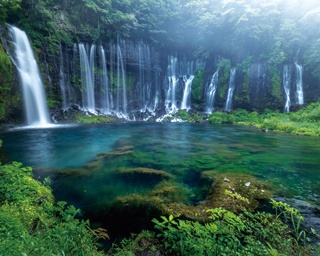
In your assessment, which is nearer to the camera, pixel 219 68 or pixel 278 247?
pixel 278 247

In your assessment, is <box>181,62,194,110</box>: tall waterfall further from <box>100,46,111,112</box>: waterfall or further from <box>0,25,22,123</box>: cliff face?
<box>0,25,22,123</box>: cliff face

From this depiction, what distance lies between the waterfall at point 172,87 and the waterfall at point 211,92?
5529mm

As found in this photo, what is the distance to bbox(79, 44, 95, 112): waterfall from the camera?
27297 mm

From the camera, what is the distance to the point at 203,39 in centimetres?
3672

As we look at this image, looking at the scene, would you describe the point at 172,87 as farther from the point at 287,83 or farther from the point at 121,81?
the point at 287,83

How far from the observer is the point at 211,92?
34.1 m

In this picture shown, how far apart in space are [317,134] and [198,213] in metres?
16.9

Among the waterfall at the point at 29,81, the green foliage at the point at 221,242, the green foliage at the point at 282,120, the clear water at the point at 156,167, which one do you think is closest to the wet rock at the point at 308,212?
the clear water at the point at 156,167

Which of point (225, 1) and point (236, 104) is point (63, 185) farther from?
point (225, 1)

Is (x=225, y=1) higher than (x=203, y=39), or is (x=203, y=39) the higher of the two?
(x=225, y=1)

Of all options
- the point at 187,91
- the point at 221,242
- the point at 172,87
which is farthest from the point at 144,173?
the point at 172,87

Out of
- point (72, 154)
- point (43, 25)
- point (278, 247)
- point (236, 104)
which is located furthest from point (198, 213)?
point (236, 104)

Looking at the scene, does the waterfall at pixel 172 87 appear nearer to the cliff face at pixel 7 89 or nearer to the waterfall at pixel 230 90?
the waterfall at pixel 230 90

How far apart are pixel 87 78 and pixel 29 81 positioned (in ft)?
28.9
